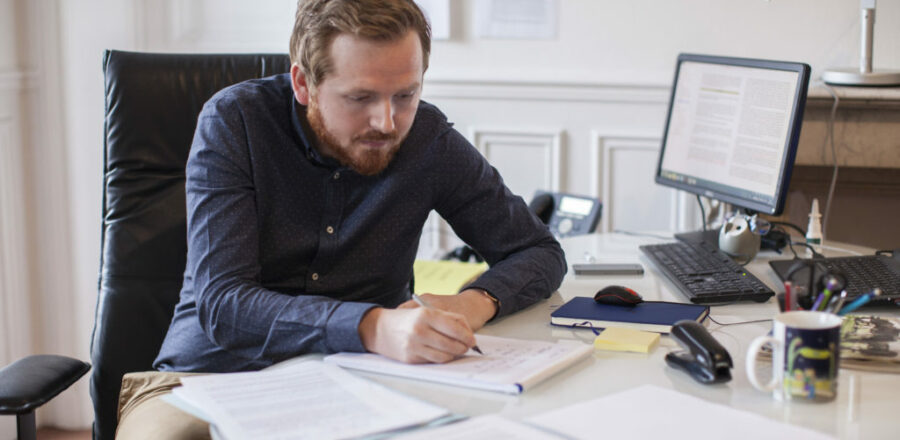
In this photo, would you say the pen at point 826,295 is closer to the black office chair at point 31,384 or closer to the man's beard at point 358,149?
the man's beard at point 358,149

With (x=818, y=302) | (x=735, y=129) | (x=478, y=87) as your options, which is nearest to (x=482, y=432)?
(x=818, y=302)

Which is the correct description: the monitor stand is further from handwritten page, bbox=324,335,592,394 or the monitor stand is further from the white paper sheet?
the white paper sheet

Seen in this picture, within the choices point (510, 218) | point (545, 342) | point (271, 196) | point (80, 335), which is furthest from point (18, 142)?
point (545, 342)

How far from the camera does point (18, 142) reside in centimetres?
267

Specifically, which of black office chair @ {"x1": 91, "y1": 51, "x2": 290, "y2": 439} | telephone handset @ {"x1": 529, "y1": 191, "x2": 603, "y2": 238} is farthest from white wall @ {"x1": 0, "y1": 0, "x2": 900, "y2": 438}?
black office chair @ {"x1": 91, "y1": 51, "x2": 290, "y2": 439}

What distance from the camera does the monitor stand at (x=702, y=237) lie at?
6.42 feet

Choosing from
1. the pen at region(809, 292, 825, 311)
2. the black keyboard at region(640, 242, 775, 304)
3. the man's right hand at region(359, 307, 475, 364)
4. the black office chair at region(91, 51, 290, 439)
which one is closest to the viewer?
the pen at region(809, 292, 825, 311)

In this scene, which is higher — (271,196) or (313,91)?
(313,91)

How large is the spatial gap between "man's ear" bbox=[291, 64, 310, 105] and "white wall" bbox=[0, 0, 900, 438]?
1308mm

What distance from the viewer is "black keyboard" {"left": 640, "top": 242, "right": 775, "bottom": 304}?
1505 millimetres

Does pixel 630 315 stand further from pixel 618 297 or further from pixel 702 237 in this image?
pixel 702 237

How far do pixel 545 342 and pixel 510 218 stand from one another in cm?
36

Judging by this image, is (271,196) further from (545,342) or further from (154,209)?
(545,342)

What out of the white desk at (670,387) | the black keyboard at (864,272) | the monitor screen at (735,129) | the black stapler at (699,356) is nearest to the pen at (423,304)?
the white desk at (670,387)
